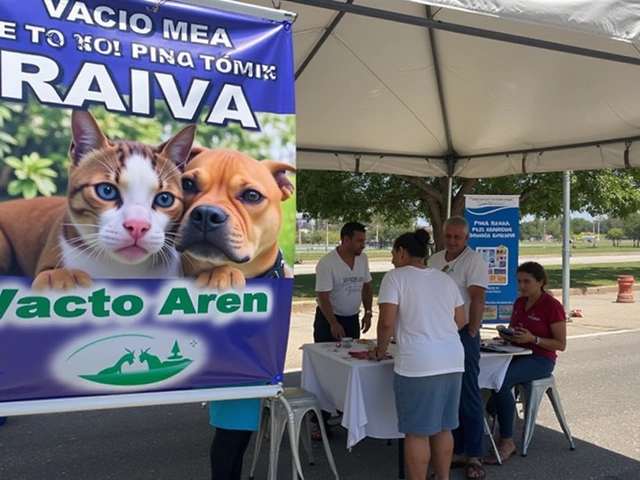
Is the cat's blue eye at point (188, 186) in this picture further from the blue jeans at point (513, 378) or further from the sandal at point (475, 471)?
the blue jeans at point (513, 378)

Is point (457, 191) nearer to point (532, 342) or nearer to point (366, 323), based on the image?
point (366, 323)

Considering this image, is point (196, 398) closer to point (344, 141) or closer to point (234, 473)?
point (234, 473)

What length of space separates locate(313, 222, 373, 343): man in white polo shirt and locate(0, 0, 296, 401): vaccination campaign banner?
257 centimetres

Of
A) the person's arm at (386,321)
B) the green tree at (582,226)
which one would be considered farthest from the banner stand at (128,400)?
the green tree at (582,226)

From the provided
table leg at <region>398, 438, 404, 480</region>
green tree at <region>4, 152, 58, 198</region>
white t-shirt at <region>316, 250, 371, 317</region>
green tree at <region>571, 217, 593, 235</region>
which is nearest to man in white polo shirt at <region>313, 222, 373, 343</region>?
white t-shirt at <region>316, 250, 371, 317</region>

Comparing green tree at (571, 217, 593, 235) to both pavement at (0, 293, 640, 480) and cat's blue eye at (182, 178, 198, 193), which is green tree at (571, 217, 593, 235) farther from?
cat's blue eye at (182, 178, 198, 193)

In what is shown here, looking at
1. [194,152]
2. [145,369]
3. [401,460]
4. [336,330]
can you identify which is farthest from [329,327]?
[194,152]

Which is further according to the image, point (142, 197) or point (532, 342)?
point (532, 342)

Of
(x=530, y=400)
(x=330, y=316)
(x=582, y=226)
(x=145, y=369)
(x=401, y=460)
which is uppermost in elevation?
(x=582, y=226)

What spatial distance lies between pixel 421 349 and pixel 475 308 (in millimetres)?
783

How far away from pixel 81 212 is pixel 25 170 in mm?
223

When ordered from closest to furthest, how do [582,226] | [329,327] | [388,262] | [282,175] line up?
[282,175] → [329,327] → [388,262] → [582,226]

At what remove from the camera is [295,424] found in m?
3.74

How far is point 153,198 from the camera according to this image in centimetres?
215
